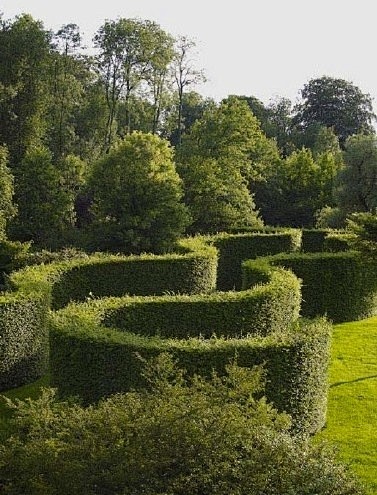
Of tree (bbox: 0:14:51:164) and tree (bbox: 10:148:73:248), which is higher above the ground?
tree (bbox: 0:14:51:164)

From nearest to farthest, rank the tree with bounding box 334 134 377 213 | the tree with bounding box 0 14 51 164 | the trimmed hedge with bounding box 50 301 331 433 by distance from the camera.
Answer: the trimmed hedge with bounding box 50 301 331 433
the tree with bounding box 334 134 377 213
the tree with bounding box 0 14 51 164

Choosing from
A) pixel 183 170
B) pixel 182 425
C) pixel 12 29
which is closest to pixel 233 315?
pixel 182 425

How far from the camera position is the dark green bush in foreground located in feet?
26.3

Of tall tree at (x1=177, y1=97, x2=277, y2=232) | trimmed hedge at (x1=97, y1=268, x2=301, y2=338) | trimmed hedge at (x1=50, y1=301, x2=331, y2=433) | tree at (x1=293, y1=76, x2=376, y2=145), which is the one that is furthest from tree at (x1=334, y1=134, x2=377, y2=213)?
tree at (x1=293, y1=76, x2=376, y2=145)

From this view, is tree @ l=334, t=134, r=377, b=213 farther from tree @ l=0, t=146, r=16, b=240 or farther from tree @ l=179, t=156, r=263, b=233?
tree @ l=0, t=146, r=16, b=240

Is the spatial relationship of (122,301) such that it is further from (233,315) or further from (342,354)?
(342,354)

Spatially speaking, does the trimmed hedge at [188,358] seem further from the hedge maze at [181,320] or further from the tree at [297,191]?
the tree at [297,191]

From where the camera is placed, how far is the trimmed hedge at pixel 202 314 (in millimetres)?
16406

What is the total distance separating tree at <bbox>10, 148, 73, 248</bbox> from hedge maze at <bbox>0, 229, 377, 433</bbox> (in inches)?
569

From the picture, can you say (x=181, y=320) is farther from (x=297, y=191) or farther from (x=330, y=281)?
(x=297, y=191)

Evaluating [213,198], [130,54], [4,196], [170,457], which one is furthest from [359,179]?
[170,457]

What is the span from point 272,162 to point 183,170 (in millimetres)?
14196

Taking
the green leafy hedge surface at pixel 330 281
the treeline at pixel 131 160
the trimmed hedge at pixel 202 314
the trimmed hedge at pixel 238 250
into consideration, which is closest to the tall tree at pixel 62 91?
the treeline at pixel 131 160

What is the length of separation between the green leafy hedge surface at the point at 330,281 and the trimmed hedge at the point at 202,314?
783 cm
